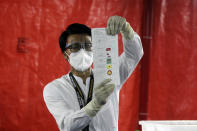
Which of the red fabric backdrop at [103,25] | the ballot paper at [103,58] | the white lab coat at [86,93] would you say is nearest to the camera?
the ballot paper at [103,58]

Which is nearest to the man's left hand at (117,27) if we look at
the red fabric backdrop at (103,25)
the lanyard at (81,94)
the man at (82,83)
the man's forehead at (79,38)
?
the man at (82,83)

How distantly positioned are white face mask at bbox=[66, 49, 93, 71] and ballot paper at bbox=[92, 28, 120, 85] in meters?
0.21

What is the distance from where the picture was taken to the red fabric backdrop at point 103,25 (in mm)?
1384

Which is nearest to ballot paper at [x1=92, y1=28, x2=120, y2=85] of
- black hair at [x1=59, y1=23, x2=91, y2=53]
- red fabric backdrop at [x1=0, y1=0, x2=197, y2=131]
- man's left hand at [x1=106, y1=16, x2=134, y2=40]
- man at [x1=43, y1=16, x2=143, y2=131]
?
man's left hand at [x1=106, y1=16, x2=134, y2=40]

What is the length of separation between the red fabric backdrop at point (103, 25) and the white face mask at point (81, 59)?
0.36 m

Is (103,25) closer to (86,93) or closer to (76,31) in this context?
(76,31)

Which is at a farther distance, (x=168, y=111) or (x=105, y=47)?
(x=168, y=111)

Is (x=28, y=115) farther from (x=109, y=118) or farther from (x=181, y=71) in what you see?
(x=181, y=71)

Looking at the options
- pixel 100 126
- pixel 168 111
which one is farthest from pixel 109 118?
pixel 168 111

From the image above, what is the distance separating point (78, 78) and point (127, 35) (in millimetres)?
322

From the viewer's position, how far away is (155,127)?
1255mm

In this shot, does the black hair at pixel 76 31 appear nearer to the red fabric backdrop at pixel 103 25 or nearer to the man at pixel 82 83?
the man at pixel 82 83

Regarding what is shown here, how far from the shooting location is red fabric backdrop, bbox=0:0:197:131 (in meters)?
1.38

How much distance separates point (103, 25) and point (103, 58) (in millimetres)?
667
